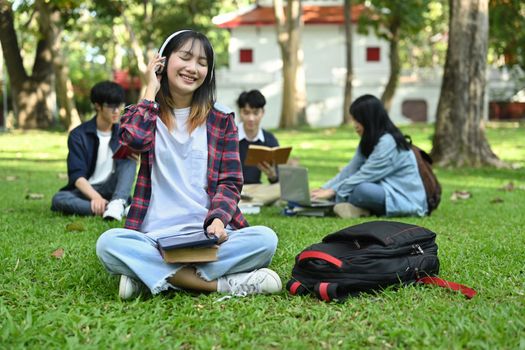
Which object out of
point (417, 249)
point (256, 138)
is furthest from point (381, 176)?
point (417, 249)

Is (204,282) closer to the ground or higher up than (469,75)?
closer to the ground

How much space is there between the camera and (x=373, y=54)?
36.6m

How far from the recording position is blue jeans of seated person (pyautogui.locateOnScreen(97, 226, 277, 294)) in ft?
11.6

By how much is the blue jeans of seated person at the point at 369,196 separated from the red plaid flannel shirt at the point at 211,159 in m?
2.63

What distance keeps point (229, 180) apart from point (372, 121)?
271 centimetres

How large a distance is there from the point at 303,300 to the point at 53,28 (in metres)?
16.7

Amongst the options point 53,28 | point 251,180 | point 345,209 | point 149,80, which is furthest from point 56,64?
point 149,80

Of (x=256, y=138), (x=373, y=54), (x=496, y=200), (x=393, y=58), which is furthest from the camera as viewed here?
(x=373, y=54)

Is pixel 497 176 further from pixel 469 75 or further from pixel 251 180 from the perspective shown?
pixel 251 180

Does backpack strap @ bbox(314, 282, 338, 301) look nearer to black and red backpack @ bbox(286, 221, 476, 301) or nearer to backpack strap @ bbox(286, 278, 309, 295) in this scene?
black and red backpack @ bbox(286, 221, 476, 301)

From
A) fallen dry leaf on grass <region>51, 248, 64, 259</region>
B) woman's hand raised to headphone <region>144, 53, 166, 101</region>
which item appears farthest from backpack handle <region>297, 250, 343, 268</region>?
fallen dry leaf on grass <region>51, 248, 64, 259</region>

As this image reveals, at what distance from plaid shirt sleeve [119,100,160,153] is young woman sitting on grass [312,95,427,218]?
9.44 ft

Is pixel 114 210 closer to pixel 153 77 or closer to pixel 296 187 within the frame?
pixel 296 187

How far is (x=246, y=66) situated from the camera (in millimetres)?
36750
